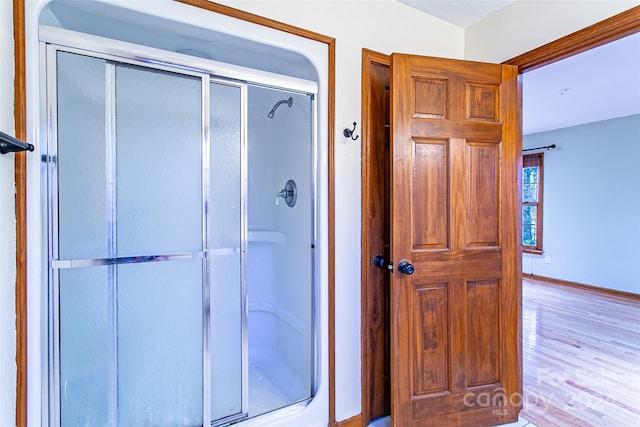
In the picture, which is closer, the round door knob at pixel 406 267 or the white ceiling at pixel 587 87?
the round door knob at pixel 406 267

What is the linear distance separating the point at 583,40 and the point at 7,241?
2.52 metres

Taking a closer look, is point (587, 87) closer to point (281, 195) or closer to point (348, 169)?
point (348, 169)

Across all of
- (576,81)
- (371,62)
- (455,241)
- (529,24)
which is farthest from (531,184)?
(371,62)

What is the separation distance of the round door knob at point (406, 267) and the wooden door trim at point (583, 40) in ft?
4.32

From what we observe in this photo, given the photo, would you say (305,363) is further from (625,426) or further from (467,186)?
(625,426)

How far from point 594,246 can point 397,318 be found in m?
4.62

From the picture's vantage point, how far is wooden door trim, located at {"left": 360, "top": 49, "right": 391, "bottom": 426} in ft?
5.36

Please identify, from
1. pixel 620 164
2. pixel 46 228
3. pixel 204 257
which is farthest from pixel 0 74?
pixel 620 164

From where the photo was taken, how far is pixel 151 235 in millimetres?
1437

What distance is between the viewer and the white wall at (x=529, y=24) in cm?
141

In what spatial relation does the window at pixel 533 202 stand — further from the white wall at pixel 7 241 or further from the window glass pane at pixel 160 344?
the white wall at pixel 7 241

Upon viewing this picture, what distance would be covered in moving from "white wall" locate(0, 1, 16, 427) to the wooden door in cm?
150

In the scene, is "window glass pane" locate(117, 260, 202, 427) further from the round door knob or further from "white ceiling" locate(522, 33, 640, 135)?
"white ceiling" locate(522, 33, 640, 135)

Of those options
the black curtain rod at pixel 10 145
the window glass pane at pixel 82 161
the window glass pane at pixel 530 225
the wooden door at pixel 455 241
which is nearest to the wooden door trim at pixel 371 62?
the wooden door at pixel 455 241
